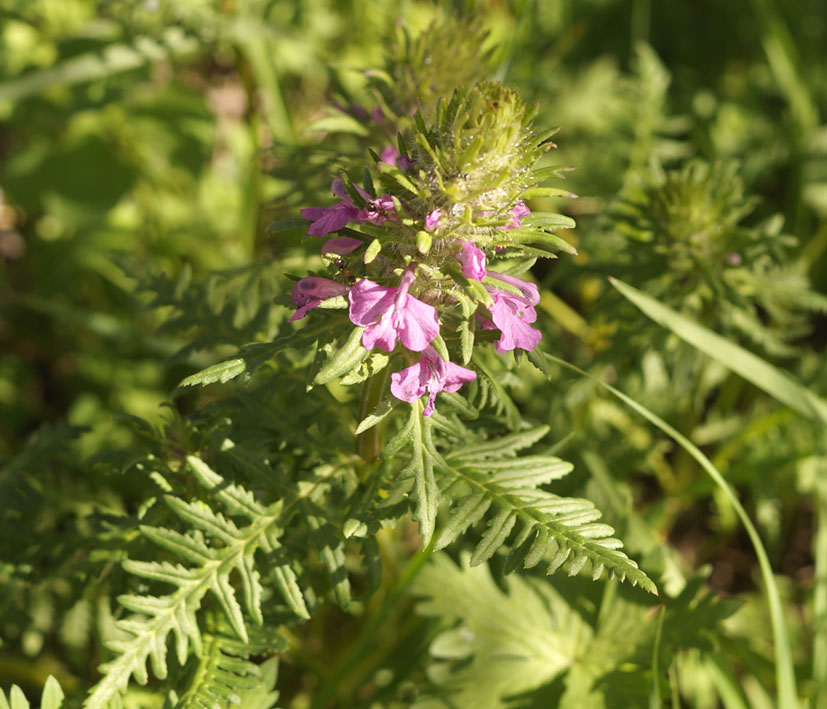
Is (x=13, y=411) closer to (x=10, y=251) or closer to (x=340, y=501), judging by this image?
(x=10, y=251)

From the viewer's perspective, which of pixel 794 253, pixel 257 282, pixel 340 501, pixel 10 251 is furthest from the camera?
pixel 10 251

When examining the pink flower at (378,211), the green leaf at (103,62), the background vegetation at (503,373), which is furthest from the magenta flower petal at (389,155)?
the green leaf at (103,62)

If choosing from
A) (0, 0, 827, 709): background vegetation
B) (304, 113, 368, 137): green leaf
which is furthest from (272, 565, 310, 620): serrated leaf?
(304, 113, 368, 137): green leaf

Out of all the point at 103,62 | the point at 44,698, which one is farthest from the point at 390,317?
the point at 103,62

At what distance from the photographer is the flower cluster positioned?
1.45 m

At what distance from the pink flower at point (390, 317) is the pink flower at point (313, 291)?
0.09 m

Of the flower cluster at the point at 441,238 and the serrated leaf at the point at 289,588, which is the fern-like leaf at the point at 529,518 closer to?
the flower cluster at the point at 441,238

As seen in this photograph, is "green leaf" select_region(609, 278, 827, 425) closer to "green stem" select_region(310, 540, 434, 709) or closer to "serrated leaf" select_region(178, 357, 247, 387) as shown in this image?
"green stem" select_region(310, 540, 434, 709)

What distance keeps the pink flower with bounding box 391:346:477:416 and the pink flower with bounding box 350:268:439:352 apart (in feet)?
0.27

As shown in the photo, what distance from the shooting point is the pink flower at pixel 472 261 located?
1.47 m

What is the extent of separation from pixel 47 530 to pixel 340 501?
1000 millimetres

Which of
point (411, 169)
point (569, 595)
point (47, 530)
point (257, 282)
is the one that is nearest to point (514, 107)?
→ point (411, 169)

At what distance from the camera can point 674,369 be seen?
245cm

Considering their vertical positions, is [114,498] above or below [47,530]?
below
